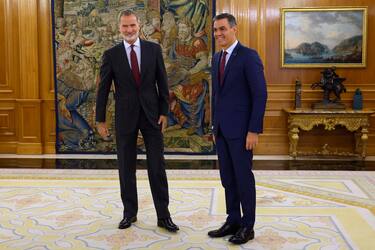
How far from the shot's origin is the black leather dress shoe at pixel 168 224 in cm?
Answer: 364

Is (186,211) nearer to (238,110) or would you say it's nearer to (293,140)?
(238,110)

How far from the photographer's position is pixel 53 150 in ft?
24.8

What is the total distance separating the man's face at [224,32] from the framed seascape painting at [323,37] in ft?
13.2

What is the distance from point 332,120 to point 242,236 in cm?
387

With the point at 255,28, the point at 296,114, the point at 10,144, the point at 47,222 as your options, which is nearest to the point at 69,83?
the point at 10,144

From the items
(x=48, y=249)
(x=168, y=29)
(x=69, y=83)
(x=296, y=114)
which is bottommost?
(x=48, y=249)

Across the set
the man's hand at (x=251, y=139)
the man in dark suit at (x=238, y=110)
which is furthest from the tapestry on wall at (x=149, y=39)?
the man's hand at (x=251, y=139)

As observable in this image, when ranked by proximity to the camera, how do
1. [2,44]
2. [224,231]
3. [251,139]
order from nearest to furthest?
[251,139] → [224,231] → [2,44]

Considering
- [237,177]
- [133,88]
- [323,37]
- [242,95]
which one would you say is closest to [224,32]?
[242,95]

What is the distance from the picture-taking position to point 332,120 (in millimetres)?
6793

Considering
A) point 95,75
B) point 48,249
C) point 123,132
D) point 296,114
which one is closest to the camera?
point 48,249

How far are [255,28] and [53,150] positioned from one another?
355 centimetres

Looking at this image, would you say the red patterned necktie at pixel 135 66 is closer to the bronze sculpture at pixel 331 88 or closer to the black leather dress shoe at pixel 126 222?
the black leather dress shoe at pixel 126 222

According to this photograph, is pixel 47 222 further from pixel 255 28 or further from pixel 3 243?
pixel 255 28
